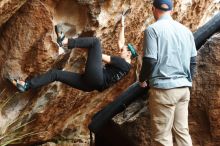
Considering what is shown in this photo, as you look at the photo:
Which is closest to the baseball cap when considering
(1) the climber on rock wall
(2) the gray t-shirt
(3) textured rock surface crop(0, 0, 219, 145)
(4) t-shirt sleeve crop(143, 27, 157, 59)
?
(2) the gray t-shirt

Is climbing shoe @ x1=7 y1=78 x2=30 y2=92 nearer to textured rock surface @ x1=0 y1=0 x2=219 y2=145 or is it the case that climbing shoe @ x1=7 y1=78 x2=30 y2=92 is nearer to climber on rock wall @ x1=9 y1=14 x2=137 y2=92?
climber on rock wall @ x1=9 y1=14 x2=137 y2=92

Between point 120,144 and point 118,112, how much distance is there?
0.56 m

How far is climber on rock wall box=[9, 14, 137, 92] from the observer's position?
22.4 ft

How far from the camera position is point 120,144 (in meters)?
8.27

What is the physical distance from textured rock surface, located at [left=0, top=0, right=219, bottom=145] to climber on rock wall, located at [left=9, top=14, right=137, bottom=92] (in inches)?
11.4

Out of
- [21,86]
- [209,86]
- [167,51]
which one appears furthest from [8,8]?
[209,86]

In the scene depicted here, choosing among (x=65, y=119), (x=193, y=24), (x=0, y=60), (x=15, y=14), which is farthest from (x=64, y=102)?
(x=193, y=24)

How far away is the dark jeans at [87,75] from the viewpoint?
22.7 feet

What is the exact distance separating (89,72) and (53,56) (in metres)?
0.72

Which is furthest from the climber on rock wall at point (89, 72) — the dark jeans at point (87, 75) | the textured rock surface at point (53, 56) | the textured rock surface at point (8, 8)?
the textured rock surface at point (8, 8)

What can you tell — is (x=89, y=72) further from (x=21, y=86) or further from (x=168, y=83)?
(x=168, y=83)

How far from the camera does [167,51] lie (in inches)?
239

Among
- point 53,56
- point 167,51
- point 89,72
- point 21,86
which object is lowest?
point 21,86

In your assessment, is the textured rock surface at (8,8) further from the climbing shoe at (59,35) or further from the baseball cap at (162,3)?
the baseball cap at (162,3)
